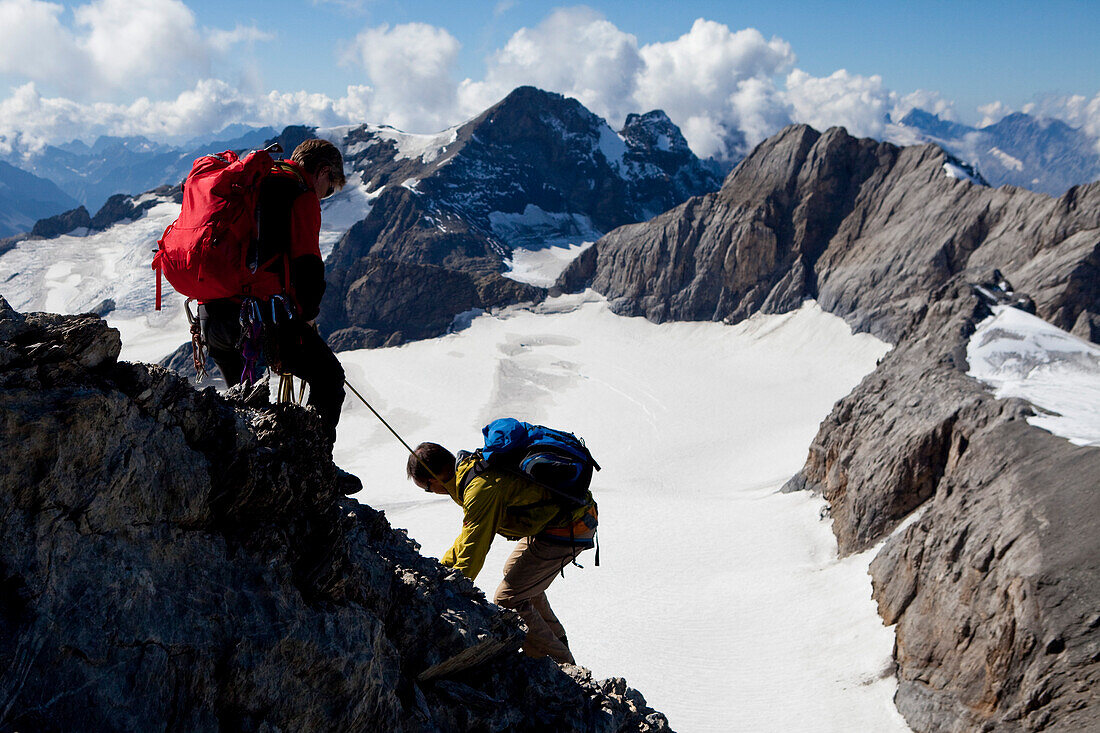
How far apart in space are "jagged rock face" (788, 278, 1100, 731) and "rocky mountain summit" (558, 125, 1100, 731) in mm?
42

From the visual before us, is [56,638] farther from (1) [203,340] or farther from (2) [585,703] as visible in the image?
(2) [585,703]

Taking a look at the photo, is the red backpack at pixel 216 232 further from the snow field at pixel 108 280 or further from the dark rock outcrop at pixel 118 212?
the dark rock outcrop at pixel 118 212

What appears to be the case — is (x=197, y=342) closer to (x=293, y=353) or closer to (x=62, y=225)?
(x=293, y=353)

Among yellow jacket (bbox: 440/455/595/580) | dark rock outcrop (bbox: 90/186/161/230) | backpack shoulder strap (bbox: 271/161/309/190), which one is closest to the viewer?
backpack shoulder strap (bbox: 271/161/309/190)

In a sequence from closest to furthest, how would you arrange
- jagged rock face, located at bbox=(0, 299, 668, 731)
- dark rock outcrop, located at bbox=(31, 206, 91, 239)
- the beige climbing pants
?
jagged rock face, located at bbox=(0, 299, 668, 731)
the beige climbing pants
dark rock outcrop, located at bbox=(31, 206, 91, 239)

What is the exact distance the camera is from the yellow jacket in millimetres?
5789

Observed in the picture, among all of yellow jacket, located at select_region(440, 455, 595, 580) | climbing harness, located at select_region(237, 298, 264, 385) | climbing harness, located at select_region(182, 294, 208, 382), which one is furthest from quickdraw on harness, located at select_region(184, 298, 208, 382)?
yellow jacket, located at select_region(440, 455, 595, 580)

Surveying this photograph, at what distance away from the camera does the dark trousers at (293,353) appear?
526cm

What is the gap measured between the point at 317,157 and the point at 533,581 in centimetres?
420

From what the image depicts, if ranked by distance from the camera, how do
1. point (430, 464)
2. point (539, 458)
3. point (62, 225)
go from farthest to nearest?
point (62, 225)
point (430, 464)
point (539, 458)

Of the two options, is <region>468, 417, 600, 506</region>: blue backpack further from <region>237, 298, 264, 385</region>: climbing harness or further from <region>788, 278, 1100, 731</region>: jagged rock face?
<region>788, 278, 1100, 731</region>: jagged rock face

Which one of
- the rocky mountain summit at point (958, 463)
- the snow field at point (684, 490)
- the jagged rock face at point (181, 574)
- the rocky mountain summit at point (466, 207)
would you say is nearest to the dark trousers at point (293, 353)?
the jagged rock face at point (181, 574)

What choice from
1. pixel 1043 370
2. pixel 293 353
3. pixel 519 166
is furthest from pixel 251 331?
pixel 519 166

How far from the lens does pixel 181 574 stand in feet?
13.3
